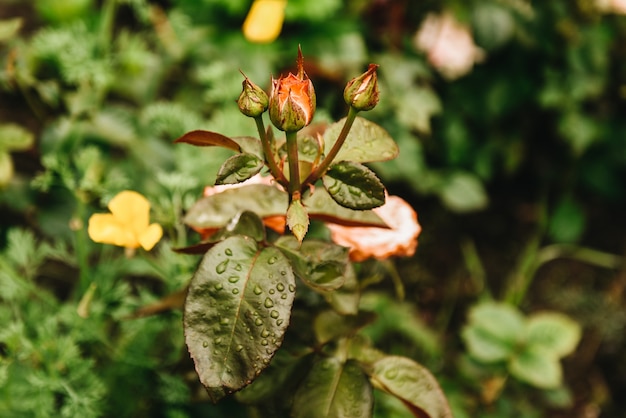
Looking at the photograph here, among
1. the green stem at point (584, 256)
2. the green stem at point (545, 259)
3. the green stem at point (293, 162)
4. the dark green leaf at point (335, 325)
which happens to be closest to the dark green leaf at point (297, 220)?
the green stem at point (293, 162)

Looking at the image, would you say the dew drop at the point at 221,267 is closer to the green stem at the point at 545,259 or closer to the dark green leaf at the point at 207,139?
the dark green leaf at the point at 207,139

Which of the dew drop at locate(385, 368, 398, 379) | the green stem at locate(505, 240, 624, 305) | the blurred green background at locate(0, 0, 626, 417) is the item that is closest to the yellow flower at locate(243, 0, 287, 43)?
the blurred green background at locate(0, 0, 626, 417)

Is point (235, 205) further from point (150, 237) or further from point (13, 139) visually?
point (13, 139)

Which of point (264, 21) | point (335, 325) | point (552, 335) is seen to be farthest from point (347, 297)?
point (552, 335)

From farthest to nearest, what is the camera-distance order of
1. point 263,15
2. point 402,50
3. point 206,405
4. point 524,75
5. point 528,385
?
point 524,75 < point 402,50 < point 528,385 < point 263,15 < point 206,405

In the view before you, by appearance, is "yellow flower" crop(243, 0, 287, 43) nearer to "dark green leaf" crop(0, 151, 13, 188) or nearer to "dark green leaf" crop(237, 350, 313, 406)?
"dark green leaf" crop(0, 151, 13, 188)

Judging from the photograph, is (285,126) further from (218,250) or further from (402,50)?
(402,50)

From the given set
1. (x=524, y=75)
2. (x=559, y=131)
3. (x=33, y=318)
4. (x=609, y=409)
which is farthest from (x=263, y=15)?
(x=609, y=409)
